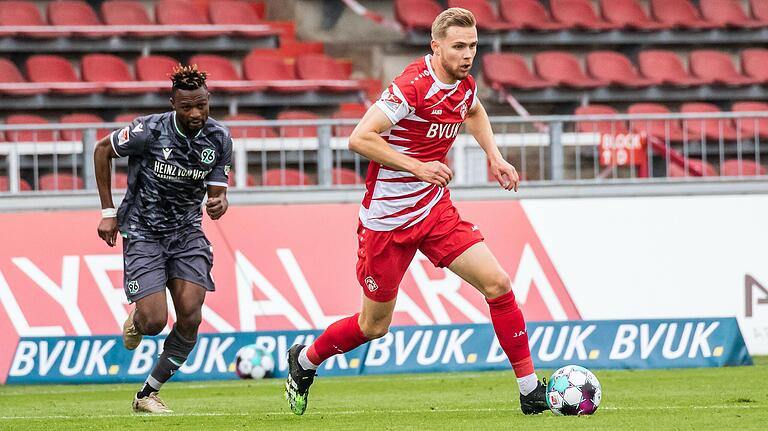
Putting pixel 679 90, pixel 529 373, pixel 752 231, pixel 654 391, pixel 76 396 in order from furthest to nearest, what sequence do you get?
pixel 679 90
pixel 752 231
pixel 76 396
pixel 654 391
pixel 529 373

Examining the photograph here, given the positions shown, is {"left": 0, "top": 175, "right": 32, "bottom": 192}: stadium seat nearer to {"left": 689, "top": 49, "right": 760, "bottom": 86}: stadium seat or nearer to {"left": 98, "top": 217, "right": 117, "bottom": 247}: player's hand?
{"left": 98, "top": 217, "right": 117, "bottom": 247}: player's hand

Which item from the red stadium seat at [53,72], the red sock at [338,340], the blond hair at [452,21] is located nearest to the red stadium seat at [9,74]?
the red stadium seat at [53,72]

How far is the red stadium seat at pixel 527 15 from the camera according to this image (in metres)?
21.0

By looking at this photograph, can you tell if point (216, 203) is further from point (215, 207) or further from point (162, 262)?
point (162, 262)

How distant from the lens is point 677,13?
72.6 ft

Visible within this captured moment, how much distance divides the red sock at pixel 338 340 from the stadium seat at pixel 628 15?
14.4 meters

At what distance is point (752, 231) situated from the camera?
13891 mm

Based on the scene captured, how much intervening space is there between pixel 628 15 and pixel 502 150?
7739 mm

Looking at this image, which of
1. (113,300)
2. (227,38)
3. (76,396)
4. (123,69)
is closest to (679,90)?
(227,38)

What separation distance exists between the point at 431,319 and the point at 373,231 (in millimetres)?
5583

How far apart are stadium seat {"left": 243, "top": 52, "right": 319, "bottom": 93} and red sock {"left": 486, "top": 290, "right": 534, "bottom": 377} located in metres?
11.9

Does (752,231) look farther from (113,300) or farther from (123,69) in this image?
(123,69)

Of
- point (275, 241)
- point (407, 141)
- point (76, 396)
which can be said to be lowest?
point (76, 396)

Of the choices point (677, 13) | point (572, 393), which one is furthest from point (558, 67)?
point (572, 393)
